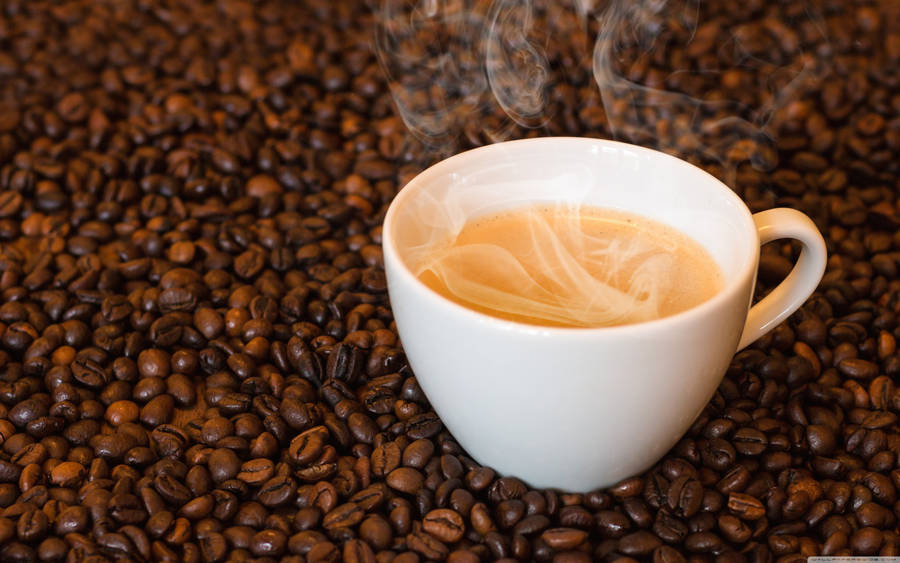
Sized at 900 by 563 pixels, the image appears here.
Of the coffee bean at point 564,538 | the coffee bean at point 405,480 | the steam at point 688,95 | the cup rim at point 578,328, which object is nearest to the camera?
the cup rim at point 578,328

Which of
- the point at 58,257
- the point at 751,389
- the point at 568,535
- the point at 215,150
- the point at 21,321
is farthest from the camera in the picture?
the point at 215,150

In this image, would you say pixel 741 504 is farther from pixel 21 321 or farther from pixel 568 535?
pixel 21 321

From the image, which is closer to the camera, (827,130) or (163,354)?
(163,354)

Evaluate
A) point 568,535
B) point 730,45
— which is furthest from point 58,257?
point 730,45

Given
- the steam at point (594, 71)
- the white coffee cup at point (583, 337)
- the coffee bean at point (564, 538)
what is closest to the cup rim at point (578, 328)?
the white coffee cup at point (583, 337)

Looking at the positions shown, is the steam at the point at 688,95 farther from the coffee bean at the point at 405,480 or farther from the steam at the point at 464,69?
the coffee bean at the point at 405,480

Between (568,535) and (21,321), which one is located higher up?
(568,535)
